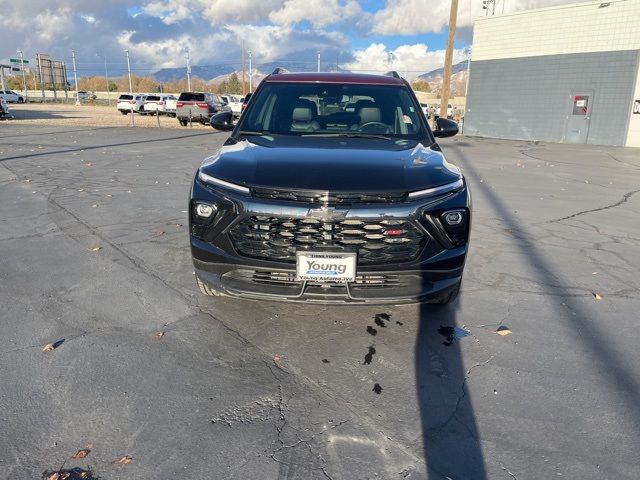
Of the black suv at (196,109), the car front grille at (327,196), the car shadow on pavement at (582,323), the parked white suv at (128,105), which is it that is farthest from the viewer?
the parked white suv at (128,105)

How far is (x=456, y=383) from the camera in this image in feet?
9.55

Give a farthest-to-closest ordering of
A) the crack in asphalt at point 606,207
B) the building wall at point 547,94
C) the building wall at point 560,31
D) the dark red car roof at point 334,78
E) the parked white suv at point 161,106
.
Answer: the parked white suv at point 161,106, the building wall at point 547,94, the building wall at point 560,31, the crack in asphalt at point 606,207, the dark red car roof at point 334,78

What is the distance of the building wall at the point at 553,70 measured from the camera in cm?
1955

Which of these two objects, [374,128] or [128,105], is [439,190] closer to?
[374,128]

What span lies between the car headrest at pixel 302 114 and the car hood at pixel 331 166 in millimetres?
587

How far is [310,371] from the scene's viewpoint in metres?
3.02

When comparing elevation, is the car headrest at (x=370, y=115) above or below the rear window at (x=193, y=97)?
below

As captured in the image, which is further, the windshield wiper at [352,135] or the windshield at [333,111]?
the windshield at [333,111]

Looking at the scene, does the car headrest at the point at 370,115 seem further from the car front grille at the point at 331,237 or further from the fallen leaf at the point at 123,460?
the fallen leaf at the point at 123,460

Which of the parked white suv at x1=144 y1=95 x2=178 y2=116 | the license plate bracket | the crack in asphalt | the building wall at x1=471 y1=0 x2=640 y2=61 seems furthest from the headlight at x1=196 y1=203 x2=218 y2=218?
the parked white suv at x1=144 y1=95 x2=178 y2=116

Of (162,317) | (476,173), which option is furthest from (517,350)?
(476,173)

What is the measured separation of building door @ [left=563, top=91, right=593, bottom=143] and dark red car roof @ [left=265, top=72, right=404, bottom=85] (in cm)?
1911

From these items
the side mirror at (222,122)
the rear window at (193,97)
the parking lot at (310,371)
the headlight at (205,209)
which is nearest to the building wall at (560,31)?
the rear window at (193,97)

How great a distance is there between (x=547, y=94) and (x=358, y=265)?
2232 centimetres
